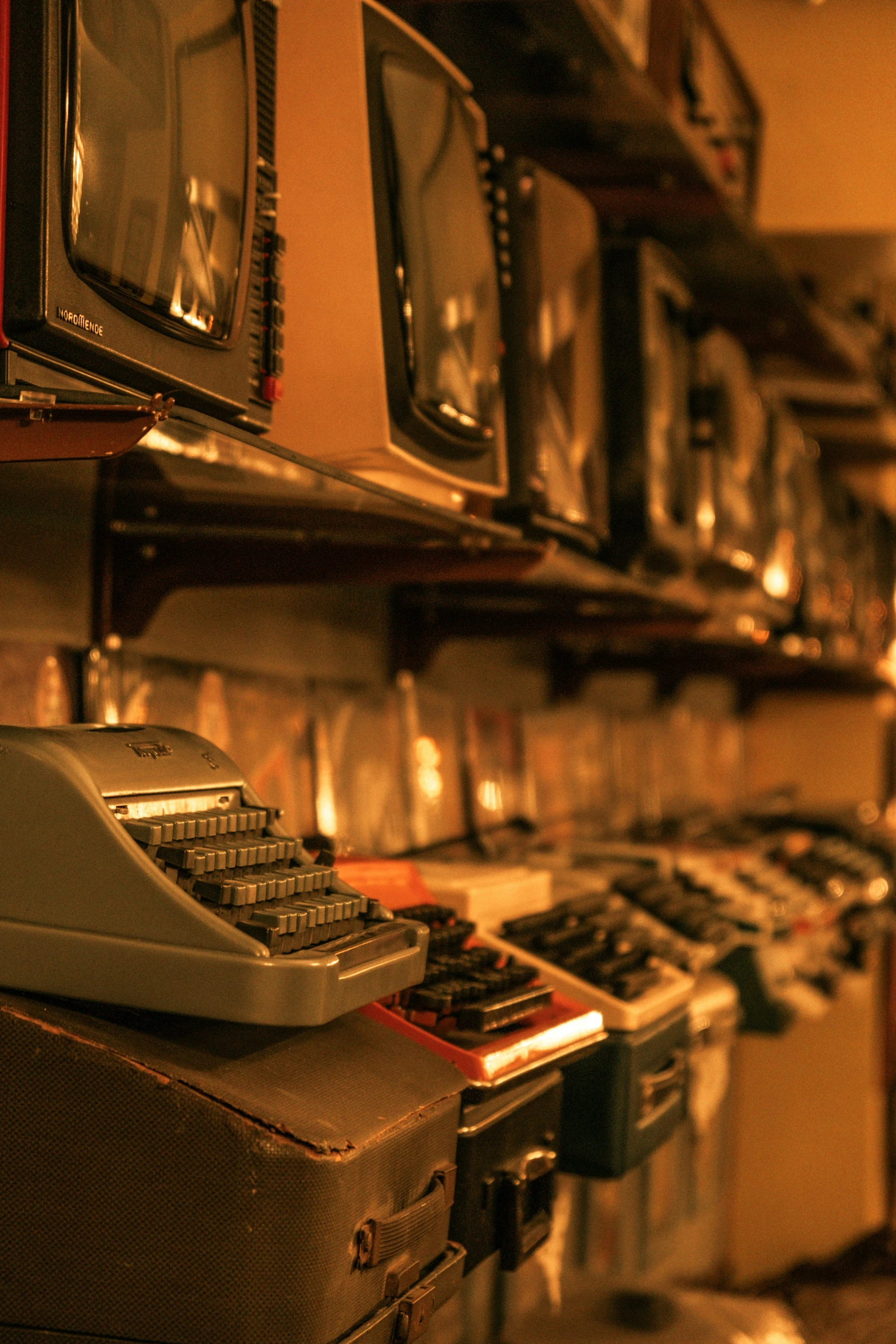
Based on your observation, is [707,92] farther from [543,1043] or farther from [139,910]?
[139,910]

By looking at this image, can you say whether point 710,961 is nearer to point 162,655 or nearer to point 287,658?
point 287,658

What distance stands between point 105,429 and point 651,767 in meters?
2.78

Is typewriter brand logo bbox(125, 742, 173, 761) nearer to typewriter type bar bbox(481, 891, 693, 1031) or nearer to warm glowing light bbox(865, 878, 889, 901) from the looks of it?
typewriter type bar bbox(481, 891, 693, 1031)

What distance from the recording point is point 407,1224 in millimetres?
855

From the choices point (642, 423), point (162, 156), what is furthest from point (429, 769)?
point (162, 156)

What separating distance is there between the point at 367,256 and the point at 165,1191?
2.67 ft

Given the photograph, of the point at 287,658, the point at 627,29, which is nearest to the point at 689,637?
the point at 287,658

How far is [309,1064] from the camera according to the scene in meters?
0.85

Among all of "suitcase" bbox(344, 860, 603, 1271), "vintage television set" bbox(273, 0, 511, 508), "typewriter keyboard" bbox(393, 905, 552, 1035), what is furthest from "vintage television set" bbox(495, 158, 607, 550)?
"suitcase" bbox(344, 860, 603, 1271)

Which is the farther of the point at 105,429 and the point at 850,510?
the point at 850,510

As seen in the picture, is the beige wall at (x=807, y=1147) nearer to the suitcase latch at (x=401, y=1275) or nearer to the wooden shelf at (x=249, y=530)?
the wooden shelf at (x=249, y=530)

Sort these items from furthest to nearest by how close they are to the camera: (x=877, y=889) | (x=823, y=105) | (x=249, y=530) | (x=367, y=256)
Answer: (x=823, y=105), (x=877, y=889), (x=249, y=530), (x=367, y=256)

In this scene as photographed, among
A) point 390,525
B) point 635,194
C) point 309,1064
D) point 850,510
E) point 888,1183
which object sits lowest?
point 888,1183

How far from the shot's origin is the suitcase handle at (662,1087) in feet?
4.39
